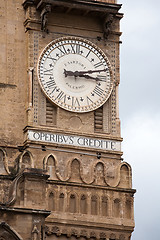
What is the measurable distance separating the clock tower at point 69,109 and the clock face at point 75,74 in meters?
0.04

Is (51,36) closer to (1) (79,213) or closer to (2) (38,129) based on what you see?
(2) (38,129)

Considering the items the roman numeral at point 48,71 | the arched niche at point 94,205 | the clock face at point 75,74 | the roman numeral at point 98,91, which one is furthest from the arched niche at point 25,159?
the roman numeral at point 98,91

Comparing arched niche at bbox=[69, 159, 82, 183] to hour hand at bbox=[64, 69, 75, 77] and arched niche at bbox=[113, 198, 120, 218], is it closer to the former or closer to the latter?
arched niche at bbox=[113, 198, 120, 218]

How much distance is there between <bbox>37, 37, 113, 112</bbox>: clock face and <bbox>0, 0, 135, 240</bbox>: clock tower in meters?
0.04

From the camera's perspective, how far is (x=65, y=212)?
159 feet

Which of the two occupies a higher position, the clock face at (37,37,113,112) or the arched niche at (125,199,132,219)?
the clock face at (37,37,113,112)

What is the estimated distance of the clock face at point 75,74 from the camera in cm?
4997

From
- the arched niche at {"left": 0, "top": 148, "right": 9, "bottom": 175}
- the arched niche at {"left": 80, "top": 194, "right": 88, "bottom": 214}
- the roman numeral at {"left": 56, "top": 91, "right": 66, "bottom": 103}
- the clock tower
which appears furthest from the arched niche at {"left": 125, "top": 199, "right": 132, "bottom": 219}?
the arched niche at {"left": 0, "top": 148, "right": 9, "bottom": 175}

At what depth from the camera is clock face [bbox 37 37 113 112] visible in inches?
1967

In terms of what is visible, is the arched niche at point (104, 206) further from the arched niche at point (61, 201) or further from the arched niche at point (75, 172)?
the arched niche at point (61, 201)

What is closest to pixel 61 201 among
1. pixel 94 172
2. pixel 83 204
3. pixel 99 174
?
pixel 83 204

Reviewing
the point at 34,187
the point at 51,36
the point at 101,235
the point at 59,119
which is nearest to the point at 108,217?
the point at 101,235

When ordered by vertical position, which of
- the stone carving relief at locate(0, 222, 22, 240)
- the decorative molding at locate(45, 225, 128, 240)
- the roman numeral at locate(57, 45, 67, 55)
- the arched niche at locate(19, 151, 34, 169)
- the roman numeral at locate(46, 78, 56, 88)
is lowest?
the stone carving relief at locate(0, 222, 22, 240)

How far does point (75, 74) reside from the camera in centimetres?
5028
